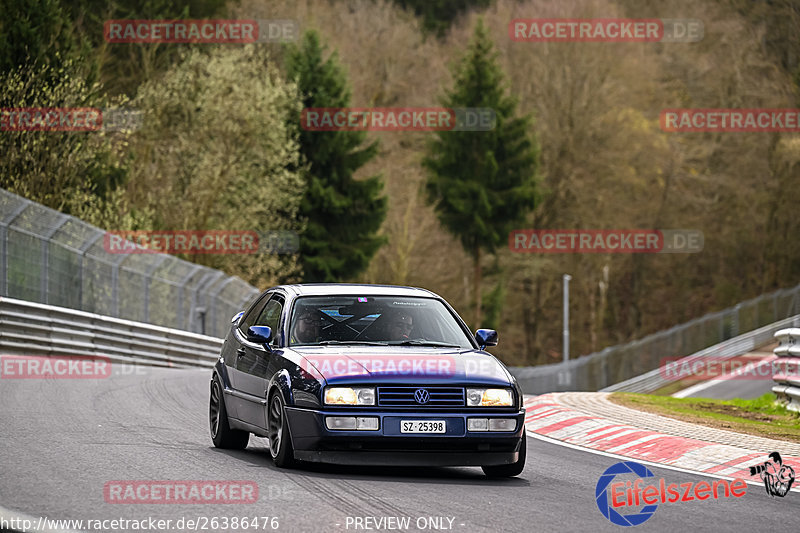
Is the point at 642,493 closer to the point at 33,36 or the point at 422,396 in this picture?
the point at 422,396

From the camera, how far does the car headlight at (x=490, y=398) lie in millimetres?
9859

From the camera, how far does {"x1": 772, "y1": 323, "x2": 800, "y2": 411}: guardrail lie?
17.8m

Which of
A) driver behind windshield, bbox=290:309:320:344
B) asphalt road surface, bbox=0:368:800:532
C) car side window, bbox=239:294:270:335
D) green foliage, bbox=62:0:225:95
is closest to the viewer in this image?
asphalt road surface, bbox=0:368:800:532

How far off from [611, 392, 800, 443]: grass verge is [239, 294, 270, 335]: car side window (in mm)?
5717

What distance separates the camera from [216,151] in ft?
161

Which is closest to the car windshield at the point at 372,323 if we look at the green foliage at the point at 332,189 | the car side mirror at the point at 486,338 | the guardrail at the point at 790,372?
the car side mirror at the point at 486,338

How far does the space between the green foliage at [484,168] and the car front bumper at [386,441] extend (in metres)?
52.9

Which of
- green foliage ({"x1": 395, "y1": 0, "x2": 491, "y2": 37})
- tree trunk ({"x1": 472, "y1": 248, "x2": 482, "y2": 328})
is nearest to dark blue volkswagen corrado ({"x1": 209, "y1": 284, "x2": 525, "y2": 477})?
tree trunk ({"x1": 472, "y1": 248, "x2": 482, "y2": 328})

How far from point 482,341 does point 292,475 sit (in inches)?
95.8

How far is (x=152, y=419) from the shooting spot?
13594 mm

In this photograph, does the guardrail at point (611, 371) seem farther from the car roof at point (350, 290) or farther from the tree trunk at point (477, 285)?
the car roof at point (350, 290)

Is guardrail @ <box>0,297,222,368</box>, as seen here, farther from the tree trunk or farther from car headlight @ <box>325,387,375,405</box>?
the tree trunk

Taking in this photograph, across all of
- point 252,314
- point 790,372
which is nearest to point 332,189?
point 790,372

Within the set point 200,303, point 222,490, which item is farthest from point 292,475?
point 200,303
